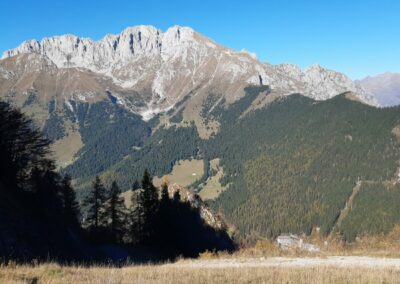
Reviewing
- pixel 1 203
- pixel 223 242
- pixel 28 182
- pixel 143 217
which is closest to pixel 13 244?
pixel 1 203

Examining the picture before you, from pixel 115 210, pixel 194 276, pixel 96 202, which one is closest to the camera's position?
pixel 194 276

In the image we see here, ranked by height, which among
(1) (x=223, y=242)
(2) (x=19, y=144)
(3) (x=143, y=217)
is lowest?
(1) (x=223, y=242)

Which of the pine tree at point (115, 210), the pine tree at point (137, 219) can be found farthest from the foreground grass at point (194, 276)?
the pine tree at point (115, 210)

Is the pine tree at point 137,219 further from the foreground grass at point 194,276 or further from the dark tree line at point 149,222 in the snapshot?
the foreground grass at point 194,276

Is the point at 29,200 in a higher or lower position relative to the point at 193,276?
higher

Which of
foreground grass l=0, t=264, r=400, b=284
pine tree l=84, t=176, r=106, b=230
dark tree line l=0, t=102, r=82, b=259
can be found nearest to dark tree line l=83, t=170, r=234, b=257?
pine tree l=84, t=176, r=106, b=230

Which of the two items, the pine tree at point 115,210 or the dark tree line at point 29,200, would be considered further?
the pine tree at point 115,210

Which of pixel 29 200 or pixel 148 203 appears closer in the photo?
pixel 29 200

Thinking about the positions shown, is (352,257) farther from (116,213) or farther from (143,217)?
(116,213)

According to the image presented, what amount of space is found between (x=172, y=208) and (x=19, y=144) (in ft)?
83.1

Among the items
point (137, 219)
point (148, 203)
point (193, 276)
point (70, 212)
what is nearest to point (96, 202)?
point (70, 212)

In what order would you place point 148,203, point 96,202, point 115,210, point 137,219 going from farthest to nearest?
1. point 96,202
2. point 137,219
3. point 115,210
4. point 148,203

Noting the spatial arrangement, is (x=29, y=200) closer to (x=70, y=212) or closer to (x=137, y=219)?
(x=70, y=212)

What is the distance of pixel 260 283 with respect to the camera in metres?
12.7
